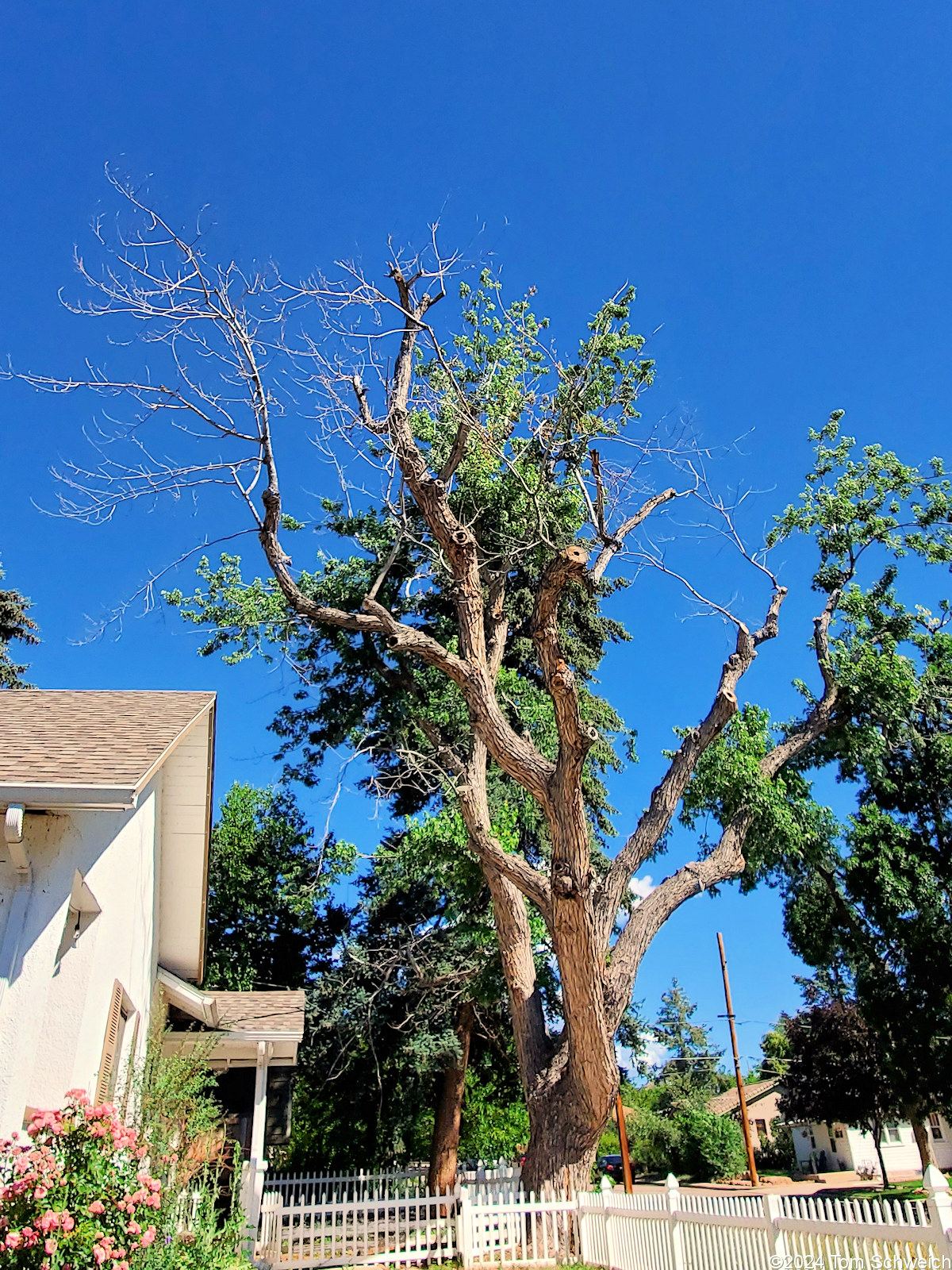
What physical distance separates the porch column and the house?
2 centimetres

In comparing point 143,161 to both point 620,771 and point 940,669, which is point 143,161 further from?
point 940,669

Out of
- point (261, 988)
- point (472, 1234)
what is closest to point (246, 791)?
point (261, 988)

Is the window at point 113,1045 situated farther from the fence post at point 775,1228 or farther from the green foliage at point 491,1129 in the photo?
the green foliage at point 491,1129

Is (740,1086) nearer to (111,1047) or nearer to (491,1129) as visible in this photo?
(491,1129)

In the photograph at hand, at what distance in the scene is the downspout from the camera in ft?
19.8

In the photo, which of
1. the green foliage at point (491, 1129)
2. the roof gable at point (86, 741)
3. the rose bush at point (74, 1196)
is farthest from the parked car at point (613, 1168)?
the rose bush at point (74, 1196)

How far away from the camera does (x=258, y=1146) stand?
12.0 meters

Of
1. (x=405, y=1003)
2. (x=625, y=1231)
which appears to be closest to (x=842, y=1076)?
(x=405, y=1003)

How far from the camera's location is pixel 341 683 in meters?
19.9

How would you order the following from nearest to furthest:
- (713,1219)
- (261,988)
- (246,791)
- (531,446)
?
(713,1219)
(531,446)
(261,988)
(246,791)

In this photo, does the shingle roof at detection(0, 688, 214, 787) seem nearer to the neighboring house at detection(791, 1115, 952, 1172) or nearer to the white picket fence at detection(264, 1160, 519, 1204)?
the white picket fence at detection(264, 1160, 519, 1204)

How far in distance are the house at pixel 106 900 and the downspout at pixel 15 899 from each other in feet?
0.04

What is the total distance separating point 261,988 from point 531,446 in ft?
56.5

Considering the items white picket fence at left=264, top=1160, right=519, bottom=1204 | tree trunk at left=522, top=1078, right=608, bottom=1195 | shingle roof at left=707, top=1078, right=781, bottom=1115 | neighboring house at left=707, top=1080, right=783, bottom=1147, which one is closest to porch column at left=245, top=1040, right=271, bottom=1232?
white picket fence at left=264, top=1160, right=519, bottom=1204
